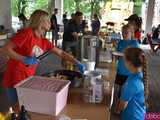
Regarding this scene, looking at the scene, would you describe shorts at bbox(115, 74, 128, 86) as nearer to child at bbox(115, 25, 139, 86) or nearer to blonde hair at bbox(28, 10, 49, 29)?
child at bbox(115, 25, 139, 86)

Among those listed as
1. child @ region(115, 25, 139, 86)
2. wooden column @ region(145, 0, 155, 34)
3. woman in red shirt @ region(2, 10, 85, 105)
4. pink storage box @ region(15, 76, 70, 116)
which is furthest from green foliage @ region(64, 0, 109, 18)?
pink storage box @ region(15, 76, 70, 116)

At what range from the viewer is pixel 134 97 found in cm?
197

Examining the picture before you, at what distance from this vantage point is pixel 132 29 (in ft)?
10.6

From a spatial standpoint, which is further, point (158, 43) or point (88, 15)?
point (88, 15)

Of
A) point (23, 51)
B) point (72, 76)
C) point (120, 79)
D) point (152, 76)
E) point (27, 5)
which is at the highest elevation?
point (27, 5)

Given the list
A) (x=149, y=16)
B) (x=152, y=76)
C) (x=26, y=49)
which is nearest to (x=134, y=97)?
(x=26, y=49)

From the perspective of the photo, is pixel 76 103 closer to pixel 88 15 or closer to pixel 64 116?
pixel 64 116

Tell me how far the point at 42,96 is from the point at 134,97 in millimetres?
719

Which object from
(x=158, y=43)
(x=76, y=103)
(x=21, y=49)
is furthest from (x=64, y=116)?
(x=158, y=43)

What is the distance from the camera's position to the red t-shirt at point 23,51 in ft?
7.15

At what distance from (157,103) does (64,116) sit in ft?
9.74

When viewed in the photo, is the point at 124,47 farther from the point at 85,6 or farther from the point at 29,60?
the point at 85,6

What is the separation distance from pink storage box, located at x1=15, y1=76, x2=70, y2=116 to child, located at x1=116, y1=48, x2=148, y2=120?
0.48 meters

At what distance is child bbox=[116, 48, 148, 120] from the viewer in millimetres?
1905
